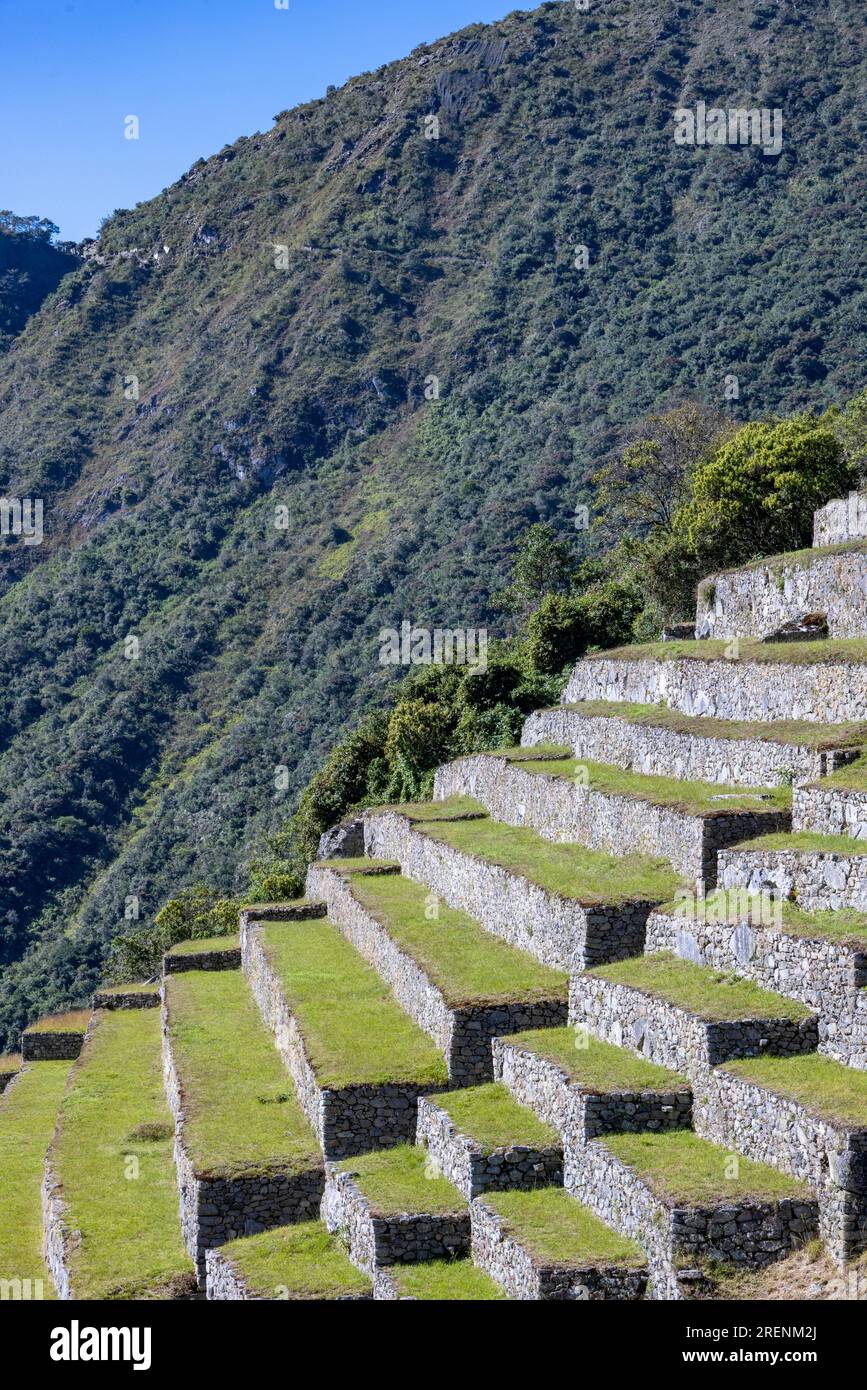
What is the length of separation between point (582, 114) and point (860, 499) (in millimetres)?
85786

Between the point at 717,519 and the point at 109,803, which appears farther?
the point at 109,803

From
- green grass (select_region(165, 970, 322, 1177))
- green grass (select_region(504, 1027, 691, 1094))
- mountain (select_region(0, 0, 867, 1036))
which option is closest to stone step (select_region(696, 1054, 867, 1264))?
green grass (select_region(504, 1027, 691, 1094))

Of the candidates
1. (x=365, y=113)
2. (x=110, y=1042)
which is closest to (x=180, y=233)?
(x=365, y=113)

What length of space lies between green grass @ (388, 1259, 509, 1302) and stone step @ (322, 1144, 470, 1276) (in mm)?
159

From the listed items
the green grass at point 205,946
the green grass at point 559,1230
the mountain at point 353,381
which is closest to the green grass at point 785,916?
the green grass at point 559,1230

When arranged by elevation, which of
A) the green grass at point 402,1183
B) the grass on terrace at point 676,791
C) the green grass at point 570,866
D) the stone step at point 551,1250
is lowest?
the green grass at point 402,1183

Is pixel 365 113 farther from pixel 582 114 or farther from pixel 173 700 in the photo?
pixel 173 700

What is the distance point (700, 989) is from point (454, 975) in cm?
443

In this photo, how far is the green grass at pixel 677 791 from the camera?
17375 mm

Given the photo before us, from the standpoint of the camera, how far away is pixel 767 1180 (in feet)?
41.7

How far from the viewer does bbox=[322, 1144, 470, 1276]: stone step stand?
15273mm

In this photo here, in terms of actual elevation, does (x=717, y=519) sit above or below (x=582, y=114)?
below

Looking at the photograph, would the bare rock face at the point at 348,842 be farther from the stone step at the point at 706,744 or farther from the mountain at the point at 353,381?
A: the mountain at the point at 353,381

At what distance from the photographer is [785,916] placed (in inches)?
576
